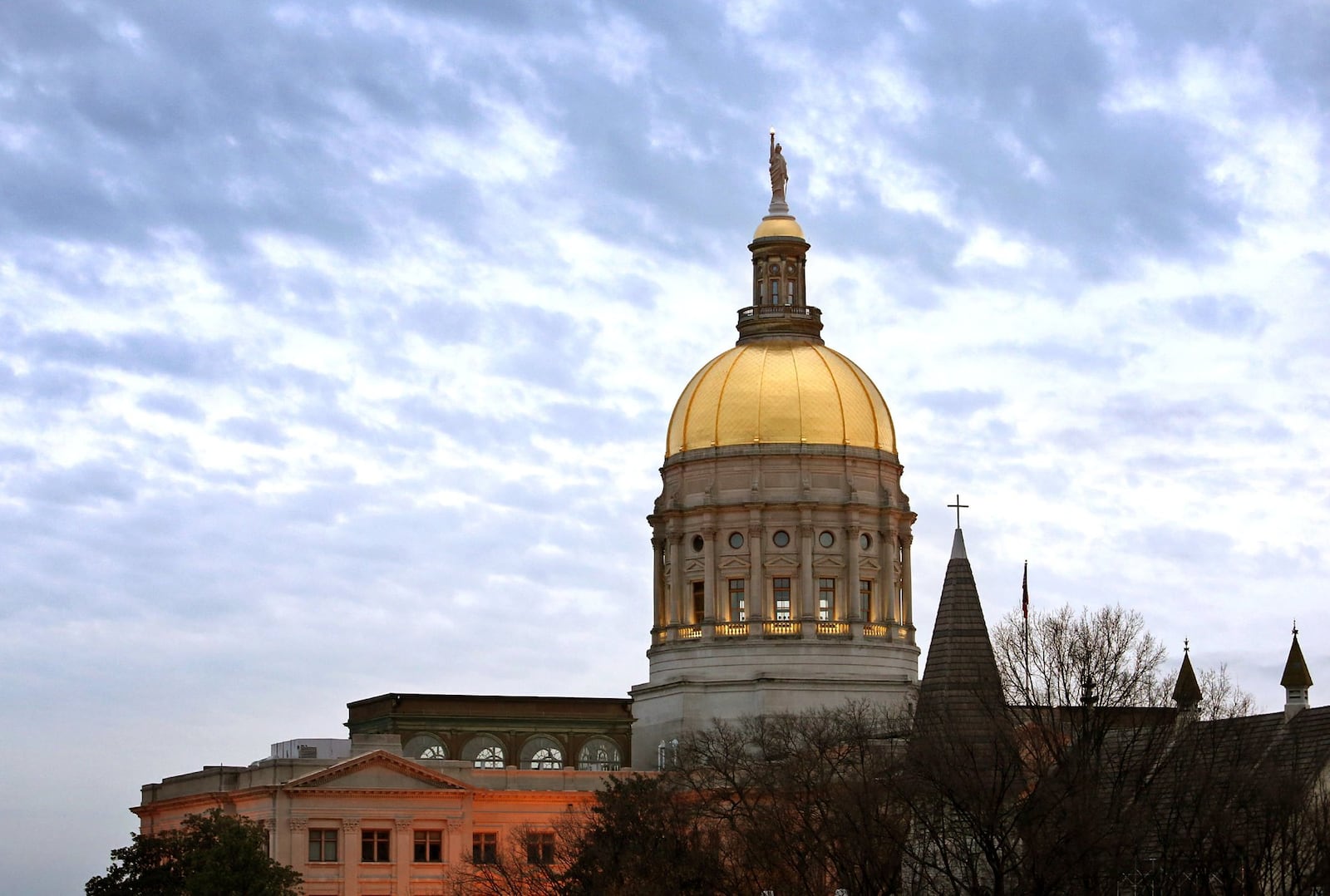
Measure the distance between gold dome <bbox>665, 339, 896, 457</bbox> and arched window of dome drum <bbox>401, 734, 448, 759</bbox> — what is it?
744 inches

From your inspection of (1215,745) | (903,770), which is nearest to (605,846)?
(903,770)

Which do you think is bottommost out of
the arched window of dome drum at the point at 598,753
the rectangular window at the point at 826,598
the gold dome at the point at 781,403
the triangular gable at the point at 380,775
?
the triangular gable at the point at 380,775

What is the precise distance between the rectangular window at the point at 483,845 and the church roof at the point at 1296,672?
39826 millimetres

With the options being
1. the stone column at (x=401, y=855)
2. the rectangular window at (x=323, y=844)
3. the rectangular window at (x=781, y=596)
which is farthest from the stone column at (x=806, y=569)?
the rectangular window at (x=323, y=844)

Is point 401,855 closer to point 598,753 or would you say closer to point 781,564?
point 598,753

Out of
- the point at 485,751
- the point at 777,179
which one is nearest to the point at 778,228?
the point at 777,179

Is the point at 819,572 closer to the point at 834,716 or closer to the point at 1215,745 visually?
the point at 834,716

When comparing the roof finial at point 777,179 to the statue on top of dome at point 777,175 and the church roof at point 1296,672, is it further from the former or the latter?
the church roof at point 1296,672

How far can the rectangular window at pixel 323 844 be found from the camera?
437 ft

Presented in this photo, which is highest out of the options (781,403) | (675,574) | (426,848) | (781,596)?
(781,403)

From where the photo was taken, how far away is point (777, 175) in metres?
152

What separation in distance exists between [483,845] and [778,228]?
3502 cm

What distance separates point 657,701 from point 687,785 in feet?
98.7

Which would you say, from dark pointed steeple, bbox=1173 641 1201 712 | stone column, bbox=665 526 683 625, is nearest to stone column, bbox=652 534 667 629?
stone column, bbox=665 526 683 625
